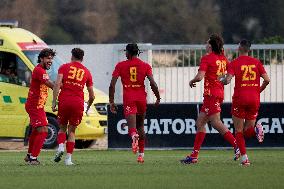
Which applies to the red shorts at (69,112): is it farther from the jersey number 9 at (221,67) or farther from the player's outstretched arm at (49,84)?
the jersey number 9 at (221,67)

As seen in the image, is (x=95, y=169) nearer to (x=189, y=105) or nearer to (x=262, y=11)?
(x=189, y=105)

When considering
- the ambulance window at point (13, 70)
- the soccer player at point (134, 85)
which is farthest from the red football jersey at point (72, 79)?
the ambulance window at point (13, 70)

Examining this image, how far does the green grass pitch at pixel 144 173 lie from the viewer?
735 inches

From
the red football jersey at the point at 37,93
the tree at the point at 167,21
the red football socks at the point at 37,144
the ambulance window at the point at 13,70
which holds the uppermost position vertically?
the tree at the point at 167,21

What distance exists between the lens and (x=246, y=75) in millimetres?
22953

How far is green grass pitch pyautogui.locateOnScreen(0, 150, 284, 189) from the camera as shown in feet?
61.3

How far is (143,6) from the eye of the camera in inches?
2899

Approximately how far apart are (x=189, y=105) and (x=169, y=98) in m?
4.09

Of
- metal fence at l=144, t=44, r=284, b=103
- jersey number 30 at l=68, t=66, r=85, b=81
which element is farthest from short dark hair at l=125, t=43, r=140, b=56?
metal fence at l=144, t=44, r=284, b=103

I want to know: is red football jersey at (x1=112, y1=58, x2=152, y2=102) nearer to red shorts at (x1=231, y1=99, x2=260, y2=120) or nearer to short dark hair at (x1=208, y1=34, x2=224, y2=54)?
short dark hair at (x1=208, y1=34, x2=224, y2=54)

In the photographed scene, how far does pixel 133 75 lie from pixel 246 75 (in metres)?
1.96

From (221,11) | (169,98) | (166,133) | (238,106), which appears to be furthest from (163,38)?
(238,106)

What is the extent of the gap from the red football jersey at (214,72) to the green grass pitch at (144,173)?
114 cm

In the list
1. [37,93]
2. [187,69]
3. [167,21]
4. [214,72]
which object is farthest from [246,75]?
[167,21]
